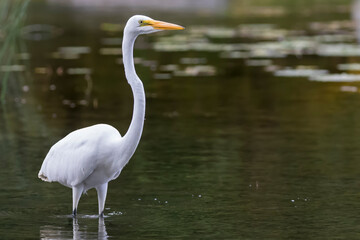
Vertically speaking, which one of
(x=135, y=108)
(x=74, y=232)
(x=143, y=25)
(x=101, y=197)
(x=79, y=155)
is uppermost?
(x=143, y=25)

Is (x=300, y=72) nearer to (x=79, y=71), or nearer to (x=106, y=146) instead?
(x=79, y=71)

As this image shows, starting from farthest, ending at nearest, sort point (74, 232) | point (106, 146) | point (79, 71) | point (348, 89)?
point (79, 71), point (348, 89), point (106, 146), point (74, 232)

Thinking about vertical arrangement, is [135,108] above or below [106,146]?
above

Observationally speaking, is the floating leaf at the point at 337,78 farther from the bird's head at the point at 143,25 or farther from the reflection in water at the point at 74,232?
the reflection in water at the point at 74,232

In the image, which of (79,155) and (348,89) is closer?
(79,155)

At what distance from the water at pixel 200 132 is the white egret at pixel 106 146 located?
1.21 ft

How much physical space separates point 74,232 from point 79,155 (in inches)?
25.2

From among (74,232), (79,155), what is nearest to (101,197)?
(79,155)

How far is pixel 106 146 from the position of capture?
24.9 feet

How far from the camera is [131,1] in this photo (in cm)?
4566

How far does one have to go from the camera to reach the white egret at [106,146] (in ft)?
24.6

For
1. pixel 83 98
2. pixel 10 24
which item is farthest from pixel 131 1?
pixel 10 24

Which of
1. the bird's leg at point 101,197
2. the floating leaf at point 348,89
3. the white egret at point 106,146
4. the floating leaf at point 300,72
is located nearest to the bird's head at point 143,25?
the white egret at point 106,146

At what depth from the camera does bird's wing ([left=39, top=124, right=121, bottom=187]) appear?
7590mm
